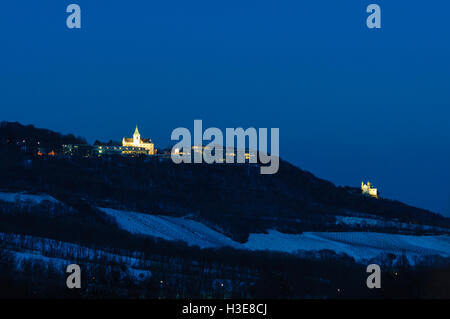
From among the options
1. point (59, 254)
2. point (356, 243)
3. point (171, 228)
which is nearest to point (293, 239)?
point (356, 243)

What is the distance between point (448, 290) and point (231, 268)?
4107 cm

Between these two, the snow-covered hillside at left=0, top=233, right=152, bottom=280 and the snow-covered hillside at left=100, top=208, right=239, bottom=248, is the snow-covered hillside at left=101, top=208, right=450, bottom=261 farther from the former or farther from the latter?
the snow-covered hillside at left=0, top=233, right=152, bottom=280

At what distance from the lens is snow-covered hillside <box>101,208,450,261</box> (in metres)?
164

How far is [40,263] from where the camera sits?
4402 inches

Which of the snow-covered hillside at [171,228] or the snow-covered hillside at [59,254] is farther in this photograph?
the snow-covered hillside at [171,228]

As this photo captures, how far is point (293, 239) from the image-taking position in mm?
181125

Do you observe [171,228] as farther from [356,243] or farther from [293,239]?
[356,243]

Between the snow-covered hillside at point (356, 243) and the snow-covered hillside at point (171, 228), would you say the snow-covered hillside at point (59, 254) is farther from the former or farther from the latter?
the snow-covered hillside at point (356, 243)

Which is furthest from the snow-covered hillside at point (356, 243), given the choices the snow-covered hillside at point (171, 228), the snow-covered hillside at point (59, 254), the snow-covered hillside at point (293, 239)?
the snow-covered hillside at point (59, 254)

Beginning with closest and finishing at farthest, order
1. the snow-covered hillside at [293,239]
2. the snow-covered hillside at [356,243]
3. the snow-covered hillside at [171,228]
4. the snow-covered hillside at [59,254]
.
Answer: the snow-covered hillside at [59,254], the snow-covered hillside at [171,228], the snow-covered hillside at [293,239], the snow-covered hillside at [356,243]

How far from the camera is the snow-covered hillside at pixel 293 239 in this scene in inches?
6437

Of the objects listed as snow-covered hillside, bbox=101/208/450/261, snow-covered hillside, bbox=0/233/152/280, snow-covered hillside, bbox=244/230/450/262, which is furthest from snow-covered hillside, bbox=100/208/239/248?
snow-covered hillside, bbox=0/233/152/280
